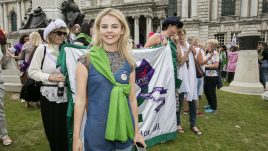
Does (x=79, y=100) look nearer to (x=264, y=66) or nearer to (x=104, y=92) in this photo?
(x=104, y=92)

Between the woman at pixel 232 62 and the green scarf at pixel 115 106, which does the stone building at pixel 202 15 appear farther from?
the green scarf at pixel 115 106

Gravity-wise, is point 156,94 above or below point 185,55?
below

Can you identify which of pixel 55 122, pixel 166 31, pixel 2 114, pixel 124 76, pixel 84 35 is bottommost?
pixel 2 114

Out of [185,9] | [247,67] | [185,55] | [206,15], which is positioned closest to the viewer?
[185,55]

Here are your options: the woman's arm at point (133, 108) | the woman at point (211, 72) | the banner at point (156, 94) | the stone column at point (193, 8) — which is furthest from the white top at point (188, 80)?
the stone column at point (193, 8)

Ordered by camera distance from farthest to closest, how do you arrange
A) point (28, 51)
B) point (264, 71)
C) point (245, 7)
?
1. point (245, 7)
2. point (264, 71)
3. point (28, 51)

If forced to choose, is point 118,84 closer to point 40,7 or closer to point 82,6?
point 40,7

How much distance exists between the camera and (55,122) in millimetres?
3494

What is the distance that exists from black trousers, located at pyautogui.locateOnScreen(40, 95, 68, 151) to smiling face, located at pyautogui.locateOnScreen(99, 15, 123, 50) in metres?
1.74

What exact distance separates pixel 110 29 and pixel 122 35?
18 centimetres

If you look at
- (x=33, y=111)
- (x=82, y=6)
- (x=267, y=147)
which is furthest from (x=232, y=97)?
(x=82, y=6)

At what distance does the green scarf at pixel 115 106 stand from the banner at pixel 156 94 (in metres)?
2.39

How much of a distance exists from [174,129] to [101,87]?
3299mm

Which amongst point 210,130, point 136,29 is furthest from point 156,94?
point 136,29
